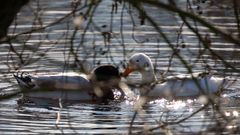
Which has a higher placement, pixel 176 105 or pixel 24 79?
pixel 24 79

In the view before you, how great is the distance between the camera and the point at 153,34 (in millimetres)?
17062

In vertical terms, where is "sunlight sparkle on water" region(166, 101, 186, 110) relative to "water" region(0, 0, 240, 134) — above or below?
below

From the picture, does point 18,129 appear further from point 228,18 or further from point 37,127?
point 228,18

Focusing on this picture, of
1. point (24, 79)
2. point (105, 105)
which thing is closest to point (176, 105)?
point (105, 105)

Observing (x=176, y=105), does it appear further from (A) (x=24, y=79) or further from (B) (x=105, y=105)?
(A) (x=24, y=79)

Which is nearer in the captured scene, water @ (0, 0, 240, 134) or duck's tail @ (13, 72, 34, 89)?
water @ (0, 0, 240, 134)

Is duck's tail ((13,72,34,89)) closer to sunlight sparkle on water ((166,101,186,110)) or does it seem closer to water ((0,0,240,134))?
water ((0,0,240,134))

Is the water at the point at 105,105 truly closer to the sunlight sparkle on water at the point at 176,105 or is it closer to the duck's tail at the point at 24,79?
the sunlight sparkle on water at the point at 176,105

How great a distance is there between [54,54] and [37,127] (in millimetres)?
4268

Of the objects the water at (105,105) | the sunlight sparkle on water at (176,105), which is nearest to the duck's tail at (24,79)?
the water at (105,105)

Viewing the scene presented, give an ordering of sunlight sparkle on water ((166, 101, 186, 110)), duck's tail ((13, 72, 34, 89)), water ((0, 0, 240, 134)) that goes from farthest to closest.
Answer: duck's tail ((13, 72, 34, 89))
sunlight sparkle on water ((166, 101, 186, 110))
water ((0, 0, 240, 134))

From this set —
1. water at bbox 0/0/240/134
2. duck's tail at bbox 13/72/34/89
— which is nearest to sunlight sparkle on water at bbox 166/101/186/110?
water at bbox 0/0/240/134

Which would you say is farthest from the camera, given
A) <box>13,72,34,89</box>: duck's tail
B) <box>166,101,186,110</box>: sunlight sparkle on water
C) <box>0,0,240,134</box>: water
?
<box>13,72,34,89</box>: duck's tail

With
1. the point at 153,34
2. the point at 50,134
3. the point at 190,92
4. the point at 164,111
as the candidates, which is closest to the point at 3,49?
the point at 153,34
